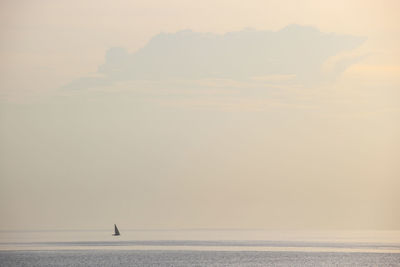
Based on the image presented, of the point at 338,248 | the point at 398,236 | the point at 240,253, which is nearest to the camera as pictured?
the point at 240,253

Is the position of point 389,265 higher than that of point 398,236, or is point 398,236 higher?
point 398,236

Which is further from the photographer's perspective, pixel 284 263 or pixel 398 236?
pixel 398 236

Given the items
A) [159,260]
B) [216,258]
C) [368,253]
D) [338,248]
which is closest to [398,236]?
[338,248]

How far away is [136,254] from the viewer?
185 feet

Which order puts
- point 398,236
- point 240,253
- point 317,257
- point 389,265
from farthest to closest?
point 398,236
point 240,253
point 317,257
point 389,265

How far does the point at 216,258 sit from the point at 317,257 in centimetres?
693

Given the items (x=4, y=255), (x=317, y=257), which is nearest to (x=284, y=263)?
(x=317, y=257)

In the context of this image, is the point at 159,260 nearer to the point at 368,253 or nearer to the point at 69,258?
the point at 69,258

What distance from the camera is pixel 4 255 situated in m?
55.8

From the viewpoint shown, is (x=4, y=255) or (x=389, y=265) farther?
(x=4, y=255)

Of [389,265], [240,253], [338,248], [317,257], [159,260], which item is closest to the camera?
[389,265]

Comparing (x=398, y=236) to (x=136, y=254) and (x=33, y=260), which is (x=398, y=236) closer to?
(x=136, y=254)

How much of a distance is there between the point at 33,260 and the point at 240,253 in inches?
628

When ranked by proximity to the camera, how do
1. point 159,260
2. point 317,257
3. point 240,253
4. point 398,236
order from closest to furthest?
point 159,260, point 317,257, point 240,253, point 398,236
